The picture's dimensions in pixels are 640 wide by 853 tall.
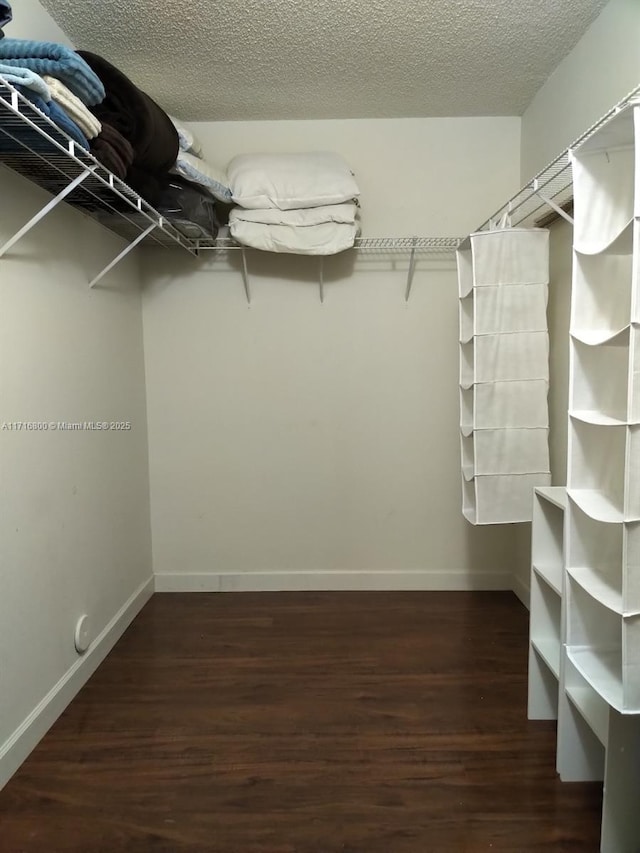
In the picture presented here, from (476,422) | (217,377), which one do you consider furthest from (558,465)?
(217,377)

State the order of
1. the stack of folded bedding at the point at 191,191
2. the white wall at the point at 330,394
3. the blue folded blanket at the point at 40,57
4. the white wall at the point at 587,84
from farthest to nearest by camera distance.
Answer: the white wall at the point at 330,394, the stack of folded bedding at the point at 191,191, the white wall at the point at 587,84, the blue folded blanket at the point at 40,57

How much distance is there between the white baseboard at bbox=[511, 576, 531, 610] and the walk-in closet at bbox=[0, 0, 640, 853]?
1.7 inches

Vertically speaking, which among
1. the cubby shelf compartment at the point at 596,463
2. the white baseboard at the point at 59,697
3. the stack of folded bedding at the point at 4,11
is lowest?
the white baseboard at the point at 59,697

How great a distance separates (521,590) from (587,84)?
2.23m

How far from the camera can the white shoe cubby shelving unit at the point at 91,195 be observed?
1306mm

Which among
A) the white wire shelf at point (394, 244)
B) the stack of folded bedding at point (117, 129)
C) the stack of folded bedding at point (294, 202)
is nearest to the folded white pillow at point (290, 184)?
the stack of folded bedding at point (294, 202)

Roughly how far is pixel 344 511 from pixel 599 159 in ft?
6.47

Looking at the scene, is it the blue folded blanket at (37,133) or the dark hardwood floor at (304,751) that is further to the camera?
the dark hardwood floor at (304,751)

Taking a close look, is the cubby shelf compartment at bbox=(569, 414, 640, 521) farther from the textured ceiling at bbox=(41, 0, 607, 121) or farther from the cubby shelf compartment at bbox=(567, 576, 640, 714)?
the textured ceiling at bbox=(41, 0, 607, 121)

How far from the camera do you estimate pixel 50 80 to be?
4.22ft

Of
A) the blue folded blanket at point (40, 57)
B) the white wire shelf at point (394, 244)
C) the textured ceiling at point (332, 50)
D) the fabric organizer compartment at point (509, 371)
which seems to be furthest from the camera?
the white wire shelf at point (394, 244)

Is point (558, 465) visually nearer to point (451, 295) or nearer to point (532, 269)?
point (532, 269)

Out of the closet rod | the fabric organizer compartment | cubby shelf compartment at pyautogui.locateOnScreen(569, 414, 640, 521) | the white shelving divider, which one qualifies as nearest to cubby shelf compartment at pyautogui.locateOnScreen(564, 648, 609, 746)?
the white shelving divider

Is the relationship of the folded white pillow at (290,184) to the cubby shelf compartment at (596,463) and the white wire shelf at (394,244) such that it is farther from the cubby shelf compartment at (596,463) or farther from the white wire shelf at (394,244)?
the cubby shelf compartment at (596,463)
